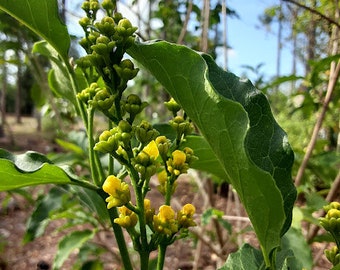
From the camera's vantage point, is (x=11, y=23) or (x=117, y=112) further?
(x=11, y=23)

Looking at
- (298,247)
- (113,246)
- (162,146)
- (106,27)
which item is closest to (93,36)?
(106,27)

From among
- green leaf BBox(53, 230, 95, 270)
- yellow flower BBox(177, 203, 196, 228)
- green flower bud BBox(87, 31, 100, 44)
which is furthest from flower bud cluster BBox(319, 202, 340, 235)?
green leaf BBox(53, 230, 95, 270)

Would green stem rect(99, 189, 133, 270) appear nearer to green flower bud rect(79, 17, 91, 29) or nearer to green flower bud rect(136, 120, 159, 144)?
green flower bud rect(136, 120, 159, 144)

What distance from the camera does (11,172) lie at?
0.48 meters

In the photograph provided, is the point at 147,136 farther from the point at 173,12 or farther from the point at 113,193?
the point at 173,12

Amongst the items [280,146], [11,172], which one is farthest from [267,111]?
[11,172]

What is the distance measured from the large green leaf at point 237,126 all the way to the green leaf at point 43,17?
0.59ft

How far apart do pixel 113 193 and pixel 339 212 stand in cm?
27

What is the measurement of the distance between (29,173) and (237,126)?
25 centimetres

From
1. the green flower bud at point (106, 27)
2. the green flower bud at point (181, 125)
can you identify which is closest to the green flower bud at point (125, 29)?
the green flower bud at point (106, 27)

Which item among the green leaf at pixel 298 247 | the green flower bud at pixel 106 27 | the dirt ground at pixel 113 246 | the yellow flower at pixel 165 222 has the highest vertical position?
the green flower bud at pixel 106 27

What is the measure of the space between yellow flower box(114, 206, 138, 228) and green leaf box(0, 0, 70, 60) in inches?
10.7

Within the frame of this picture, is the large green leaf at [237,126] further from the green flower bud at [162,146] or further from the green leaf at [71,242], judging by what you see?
the green leaf at [71,242]

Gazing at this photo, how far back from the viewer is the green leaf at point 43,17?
55 cm
